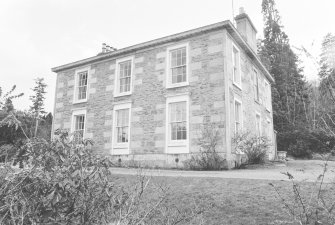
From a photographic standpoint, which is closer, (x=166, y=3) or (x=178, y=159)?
(x=166, y=3)

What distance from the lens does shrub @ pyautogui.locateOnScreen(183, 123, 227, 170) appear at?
11.7 meters

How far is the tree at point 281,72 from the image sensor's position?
2864 centimetres

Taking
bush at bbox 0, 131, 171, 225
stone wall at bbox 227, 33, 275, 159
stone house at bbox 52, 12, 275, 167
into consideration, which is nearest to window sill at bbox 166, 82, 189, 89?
stone house at bbox 52, 12, 275, 167

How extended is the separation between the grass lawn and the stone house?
5182mm

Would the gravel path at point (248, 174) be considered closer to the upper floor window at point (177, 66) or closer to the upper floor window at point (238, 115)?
the upper floor window at point (238, 115)

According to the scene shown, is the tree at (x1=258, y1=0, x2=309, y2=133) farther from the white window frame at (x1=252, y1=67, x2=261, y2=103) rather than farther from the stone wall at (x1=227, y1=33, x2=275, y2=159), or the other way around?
the white window frame at (x1=252, y1=67, x2=261, y2=103)

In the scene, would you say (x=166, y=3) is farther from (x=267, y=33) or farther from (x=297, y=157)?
(x=267, y=33)

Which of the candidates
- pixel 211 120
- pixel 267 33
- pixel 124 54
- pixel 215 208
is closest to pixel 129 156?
pixel 211 120

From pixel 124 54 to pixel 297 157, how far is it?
18.1 m

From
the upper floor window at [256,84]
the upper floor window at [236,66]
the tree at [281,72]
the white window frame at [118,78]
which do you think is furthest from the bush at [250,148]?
the tree at [281,72]

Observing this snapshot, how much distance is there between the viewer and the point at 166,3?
11062mm

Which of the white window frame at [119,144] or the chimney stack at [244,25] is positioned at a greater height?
the chimney stack at [244,25]

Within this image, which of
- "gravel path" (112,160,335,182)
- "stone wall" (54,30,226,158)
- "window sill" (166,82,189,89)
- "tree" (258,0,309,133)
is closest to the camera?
"gravel path" (112,160,335,182)

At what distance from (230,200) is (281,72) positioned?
28737mm
